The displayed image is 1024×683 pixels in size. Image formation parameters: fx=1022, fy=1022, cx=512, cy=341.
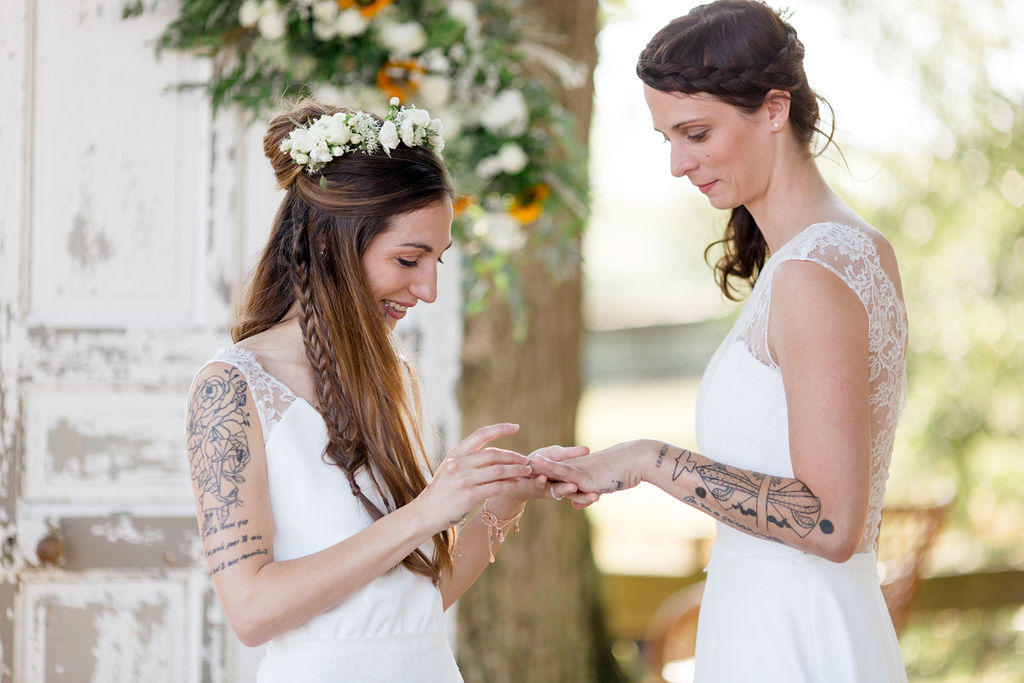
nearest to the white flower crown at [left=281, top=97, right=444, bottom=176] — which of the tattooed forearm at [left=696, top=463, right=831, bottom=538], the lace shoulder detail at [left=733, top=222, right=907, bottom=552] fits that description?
the lace shoulder detail at [left=733, top=222, right=907, bottom=552]

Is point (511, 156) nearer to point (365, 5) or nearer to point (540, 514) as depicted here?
point (365, 5)

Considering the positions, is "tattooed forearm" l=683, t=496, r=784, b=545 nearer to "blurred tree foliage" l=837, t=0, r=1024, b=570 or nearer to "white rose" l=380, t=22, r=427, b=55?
"white rose" l=380, t=22, r=427, b=55

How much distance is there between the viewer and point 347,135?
6.53 feet

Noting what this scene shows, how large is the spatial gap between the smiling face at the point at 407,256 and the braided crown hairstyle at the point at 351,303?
19mm

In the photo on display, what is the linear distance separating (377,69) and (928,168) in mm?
3998

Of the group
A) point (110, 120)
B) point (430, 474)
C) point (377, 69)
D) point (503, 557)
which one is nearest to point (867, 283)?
point (430, 474)

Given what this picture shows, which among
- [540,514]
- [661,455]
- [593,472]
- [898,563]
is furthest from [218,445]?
[898,563]

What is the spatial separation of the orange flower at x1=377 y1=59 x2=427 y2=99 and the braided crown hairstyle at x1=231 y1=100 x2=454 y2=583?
117 centimetres

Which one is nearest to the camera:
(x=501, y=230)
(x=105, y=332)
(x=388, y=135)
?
(x=388, y=135)

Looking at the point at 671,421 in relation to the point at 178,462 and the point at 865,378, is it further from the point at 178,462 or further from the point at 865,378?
the point at 865,378

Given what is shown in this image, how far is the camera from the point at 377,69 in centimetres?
320

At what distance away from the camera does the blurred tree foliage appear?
586cm

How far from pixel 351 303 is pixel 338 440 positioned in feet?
0.88

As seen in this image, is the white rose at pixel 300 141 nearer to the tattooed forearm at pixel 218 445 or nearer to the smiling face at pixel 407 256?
the smiling face at pixel 407 256
